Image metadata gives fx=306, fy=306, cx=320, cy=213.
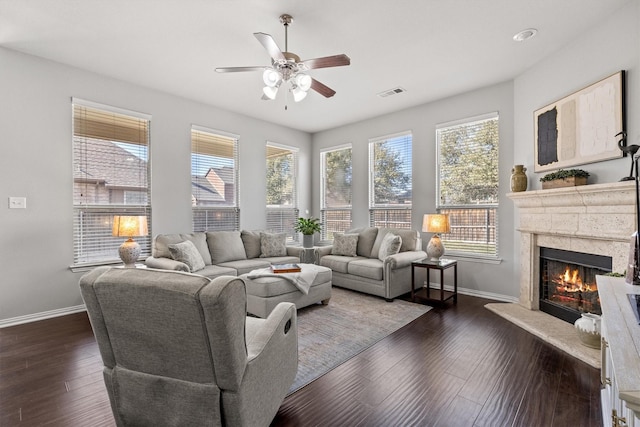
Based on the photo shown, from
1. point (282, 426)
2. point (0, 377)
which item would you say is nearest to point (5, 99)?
point (0, 377)

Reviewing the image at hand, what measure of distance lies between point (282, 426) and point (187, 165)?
13.2 ft

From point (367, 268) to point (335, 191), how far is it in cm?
241

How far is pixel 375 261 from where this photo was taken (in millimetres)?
4617

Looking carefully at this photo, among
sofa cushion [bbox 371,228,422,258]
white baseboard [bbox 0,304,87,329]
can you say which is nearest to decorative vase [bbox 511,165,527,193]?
sofa cushion [bbox 371,228,422,258]

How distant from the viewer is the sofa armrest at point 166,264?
3.54m

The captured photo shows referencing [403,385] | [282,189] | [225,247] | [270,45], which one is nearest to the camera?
[403,385]

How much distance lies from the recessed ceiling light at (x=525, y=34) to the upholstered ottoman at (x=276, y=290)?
329 cm

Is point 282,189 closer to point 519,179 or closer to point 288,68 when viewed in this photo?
point 288,68

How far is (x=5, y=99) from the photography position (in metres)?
3.29

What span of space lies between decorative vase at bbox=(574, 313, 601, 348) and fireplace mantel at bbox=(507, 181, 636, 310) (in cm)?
49

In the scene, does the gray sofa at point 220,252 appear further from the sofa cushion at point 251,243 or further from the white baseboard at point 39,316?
the white baseboard at point 39,316

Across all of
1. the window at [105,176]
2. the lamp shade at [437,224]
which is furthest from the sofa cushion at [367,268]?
the window at [105,176]

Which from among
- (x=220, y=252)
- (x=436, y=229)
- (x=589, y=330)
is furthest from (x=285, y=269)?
(x=589, y=330)

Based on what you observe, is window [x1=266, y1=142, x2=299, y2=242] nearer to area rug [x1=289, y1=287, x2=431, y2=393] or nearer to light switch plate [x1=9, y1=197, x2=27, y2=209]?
area rug [x1=289, y1=287, x2=431, y2=393]
